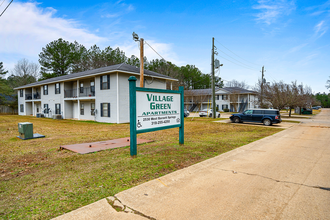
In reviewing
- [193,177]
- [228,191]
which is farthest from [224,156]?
[228,191]

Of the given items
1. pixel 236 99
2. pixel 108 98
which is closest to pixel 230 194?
pixel 108 98

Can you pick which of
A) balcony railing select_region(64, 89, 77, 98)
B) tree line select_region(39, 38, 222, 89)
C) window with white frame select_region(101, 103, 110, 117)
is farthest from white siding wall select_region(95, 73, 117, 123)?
tree line select_region(39, 38, 222, 89)

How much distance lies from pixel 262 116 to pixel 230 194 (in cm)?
1690

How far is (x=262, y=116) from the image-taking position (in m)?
18.5

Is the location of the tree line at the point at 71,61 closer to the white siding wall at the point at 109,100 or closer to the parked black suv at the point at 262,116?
the white siding wall at the point at 109,100

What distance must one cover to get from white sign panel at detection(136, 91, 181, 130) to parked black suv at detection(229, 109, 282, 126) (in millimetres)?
13646

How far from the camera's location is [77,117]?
88.8 ft

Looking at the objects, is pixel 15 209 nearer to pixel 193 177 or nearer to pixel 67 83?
pixel 193 177

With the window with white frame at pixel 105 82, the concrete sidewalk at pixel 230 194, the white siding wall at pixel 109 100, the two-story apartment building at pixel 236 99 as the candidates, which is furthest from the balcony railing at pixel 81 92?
the two-story apartment building at pixel 236 99

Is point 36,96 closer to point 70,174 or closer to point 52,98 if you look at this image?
point 52,98

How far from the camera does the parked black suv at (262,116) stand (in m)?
17.8

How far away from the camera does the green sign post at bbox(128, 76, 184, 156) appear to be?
235 inches

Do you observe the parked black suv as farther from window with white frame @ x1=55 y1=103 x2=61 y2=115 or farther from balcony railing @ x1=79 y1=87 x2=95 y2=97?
window with white frame @ x1=55 y1=103 x2=61 y2=115

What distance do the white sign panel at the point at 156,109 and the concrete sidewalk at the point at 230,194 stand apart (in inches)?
85.7
